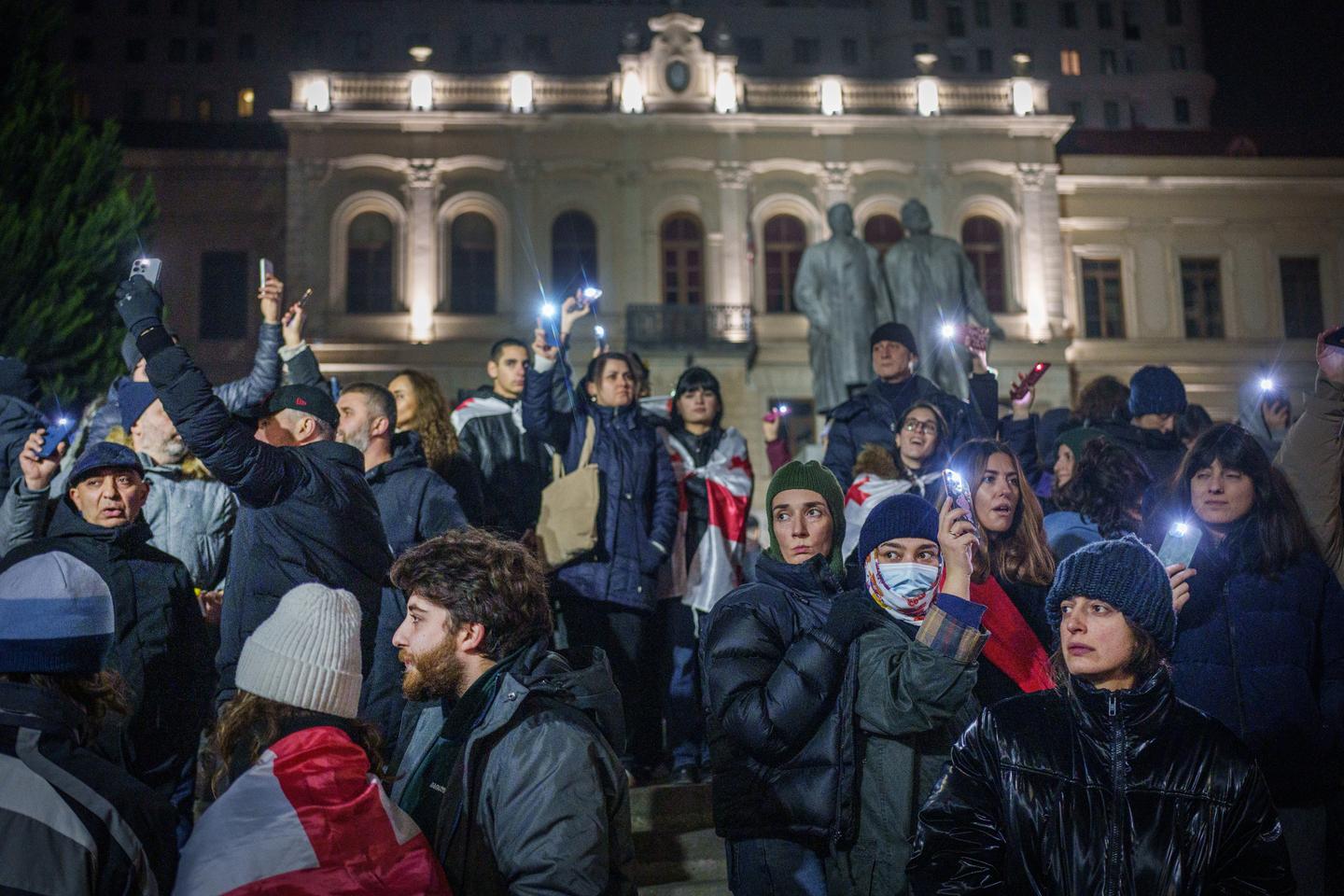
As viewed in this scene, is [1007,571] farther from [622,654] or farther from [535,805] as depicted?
[535,805]

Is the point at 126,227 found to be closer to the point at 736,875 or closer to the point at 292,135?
the point at 292,135

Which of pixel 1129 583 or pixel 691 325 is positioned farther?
pixel 691 325

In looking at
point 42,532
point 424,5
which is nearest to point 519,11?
point 424,5

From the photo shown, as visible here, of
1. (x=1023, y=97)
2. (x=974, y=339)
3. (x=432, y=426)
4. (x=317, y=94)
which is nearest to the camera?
(x=432, y=426)

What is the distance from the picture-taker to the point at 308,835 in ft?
7.39

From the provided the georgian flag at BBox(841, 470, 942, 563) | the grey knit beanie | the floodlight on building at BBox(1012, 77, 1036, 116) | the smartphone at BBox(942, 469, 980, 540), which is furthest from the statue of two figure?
the floodlight on building at BBox(1012, 77, 1036, 116)

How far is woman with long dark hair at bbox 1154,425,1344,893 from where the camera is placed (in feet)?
11.7

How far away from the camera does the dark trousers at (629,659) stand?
5.35m

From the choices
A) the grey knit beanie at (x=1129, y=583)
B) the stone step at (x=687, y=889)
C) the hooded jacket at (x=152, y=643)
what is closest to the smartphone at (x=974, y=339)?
the stone step at (x=687, y=889)

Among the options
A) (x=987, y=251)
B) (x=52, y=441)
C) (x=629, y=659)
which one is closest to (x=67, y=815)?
(x=52, y=441)

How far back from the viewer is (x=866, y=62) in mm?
45750

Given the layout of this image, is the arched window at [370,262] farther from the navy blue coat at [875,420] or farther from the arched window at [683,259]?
the navy blue coat at [875,420]

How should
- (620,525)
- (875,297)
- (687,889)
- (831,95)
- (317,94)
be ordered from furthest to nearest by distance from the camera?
(831,95) → (317,94) → (875,297) → (620,525) → (687,889)

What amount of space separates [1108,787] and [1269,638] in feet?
4.45
